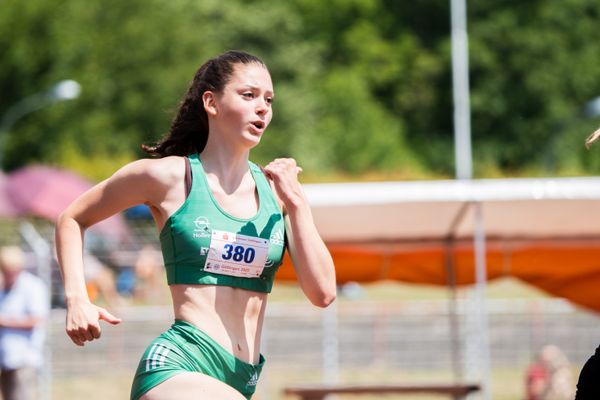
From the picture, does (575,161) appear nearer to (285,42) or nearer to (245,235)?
(285,42)

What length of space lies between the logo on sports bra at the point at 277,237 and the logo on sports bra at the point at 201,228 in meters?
0.23

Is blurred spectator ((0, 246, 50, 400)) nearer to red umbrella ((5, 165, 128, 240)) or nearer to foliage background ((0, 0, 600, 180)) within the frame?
red umbrella ((5, 165, 128, 240))

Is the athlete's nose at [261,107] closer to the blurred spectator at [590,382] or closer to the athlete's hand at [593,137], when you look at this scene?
the athlete's hand at [593,137]

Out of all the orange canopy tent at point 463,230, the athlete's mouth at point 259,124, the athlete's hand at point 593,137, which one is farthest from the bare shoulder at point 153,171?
the orange canopy tent at point 463,230

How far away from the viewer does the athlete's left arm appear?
13.9 feet

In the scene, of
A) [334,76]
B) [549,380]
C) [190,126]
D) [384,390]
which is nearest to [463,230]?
[384,390]

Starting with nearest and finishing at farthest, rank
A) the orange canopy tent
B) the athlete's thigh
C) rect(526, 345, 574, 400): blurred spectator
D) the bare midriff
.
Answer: the athlete's thigh → the bare midriff → the orange canopy tent → rect(526, 345, 574, 400): blurred spectator

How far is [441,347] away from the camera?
20234 mm

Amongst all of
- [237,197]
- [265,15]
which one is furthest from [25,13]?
[237,197]

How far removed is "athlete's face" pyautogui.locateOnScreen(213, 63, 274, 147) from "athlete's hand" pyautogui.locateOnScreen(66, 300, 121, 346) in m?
0.76

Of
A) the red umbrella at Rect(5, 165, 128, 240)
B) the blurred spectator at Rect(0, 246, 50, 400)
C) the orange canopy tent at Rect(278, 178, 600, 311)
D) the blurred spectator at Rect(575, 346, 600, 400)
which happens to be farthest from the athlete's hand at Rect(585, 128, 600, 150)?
the red umbrella at Rect(5, 165, 128, 240)

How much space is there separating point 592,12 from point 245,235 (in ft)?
223

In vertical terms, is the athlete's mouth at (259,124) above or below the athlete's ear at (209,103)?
below

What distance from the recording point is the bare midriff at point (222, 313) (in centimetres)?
419
